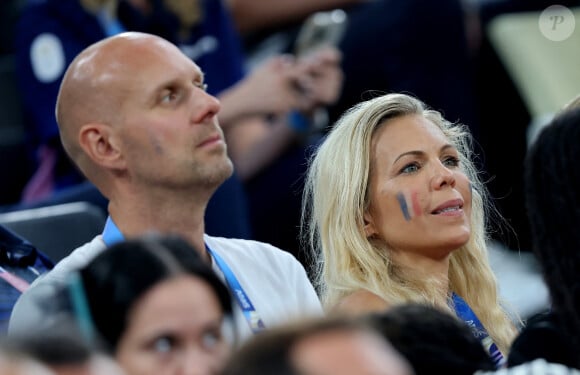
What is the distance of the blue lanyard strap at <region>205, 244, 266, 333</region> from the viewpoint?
2.67m

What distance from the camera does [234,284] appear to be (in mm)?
2781

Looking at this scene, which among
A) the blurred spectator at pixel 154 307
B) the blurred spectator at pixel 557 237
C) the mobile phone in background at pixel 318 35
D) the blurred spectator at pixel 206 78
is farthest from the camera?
the mobile phone in background at pixel 318 35

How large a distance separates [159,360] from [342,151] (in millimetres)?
1292

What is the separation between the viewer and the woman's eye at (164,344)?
1.83 m

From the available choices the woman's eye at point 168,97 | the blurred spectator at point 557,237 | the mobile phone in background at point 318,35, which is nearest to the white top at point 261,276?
the woman's eye at point 168,97

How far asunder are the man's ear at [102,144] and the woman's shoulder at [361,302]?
620 mm

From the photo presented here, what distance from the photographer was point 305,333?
1.39m

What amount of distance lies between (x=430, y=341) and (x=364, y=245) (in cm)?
102

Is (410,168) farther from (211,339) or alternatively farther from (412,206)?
(211,339)

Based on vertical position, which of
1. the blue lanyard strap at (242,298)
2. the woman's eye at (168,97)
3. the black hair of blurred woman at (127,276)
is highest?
the black hair of blurred woman at (127,276)

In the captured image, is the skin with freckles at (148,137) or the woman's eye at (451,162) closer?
the skin with freckles at (148,137)

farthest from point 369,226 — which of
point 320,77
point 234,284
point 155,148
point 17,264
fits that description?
point 320,77

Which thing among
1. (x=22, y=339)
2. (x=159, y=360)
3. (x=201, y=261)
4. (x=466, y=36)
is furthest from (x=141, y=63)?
(x=466, y=36)

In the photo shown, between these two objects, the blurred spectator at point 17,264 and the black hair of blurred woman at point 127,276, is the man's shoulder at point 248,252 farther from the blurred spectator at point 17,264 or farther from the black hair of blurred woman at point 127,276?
the black hair of blurred woman at point 127,276
